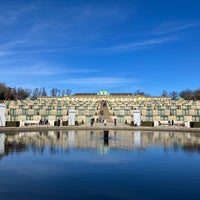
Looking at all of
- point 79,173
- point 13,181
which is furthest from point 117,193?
point 13,181

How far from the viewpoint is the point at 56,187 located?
10648 millimetres

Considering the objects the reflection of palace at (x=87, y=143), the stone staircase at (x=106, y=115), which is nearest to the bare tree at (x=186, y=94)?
the stone staircase at (x=106, y=115)

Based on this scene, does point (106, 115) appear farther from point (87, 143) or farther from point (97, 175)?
point (97, 175)

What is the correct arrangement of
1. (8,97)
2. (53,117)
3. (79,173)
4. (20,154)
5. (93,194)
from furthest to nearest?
(8,97)
(53,117)
(20,154)
(79,173)
(93,194)

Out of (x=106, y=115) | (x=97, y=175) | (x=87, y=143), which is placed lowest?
(x=97, y=175)

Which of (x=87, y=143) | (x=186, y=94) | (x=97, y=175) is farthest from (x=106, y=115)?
(x=186, y=94)

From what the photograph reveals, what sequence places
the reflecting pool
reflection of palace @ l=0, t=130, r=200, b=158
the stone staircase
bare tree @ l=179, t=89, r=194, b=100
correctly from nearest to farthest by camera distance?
the reflecting pool
reflection of palace @ l=0, t=130, r=200, b=158
the stone staircase
bare tree @ l=179, t=89, r=194, b=100

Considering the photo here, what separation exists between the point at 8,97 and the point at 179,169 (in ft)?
362

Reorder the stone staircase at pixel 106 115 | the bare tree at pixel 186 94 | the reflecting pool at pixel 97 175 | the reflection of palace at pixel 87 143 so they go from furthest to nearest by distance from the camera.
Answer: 1. the bare tree at pixel 186 94
2. the stone staircase at pixel 106 115
3. the reflection of palace at pixel 87 143
4. the reflecting pool at pixel 97 175

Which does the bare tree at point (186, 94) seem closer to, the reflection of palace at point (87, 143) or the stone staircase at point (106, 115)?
the stone staircase at point (106, 115)

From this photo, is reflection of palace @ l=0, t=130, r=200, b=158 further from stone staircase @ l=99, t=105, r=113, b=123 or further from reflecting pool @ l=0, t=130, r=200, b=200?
stone staircase @ l=99, t=105, r=113, b=123

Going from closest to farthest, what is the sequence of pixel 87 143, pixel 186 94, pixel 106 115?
pixel 87 143 < pixel 106 115 < pixel 186 94

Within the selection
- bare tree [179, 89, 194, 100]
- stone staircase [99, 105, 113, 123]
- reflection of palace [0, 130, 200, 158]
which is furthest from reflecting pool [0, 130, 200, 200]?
bare tree [179, 89, 194, 100]

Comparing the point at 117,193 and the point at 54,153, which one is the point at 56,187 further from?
the point at 54,153
